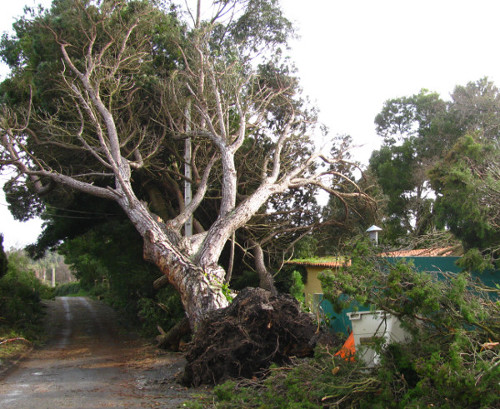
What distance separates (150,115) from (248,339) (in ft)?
33.9

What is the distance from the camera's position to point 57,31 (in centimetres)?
1482

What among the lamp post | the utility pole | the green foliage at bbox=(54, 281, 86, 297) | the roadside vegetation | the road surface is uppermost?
the utility pole

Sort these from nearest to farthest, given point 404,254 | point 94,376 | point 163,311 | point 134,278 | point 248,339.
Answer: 1. point 248,339
2. point 94,376
3. point 404,254
4. point 163,311
5. point 134,278

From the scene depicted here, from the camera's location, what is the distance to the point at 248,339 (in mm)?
8508

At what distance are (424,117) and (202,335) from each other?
25.9 meters

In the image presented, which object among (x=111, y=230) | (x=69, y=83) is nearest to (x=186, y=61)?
(x=69, y=83)

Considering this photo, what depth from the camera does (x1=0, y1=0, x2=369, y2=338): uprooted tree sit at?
1336 centimetres

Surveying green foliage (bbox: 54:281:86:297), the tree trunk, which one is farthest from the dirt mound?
green foliage (bbox: 54:281:86:297)

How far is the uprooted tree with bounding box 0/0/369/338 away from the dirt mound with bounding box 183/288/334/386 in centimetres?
279

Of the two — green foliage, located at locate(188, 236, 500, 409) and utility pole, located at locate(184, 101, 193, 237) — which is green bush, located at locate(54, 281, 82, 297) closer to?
utility pole, located at locate(184, 101, 193, 237)

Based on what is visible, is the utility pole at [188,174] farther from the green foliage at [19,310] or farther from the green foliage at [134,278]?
the green foliage at [19,310]

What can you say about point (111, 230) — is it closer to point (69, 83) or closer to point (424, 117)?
point (69, 83)

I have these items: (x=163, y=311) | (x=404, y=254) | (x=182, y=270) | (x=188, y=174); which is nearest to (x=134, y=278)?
(x=163, y=311)

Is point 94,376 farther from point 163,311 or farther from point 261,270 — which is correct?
point 261,270
